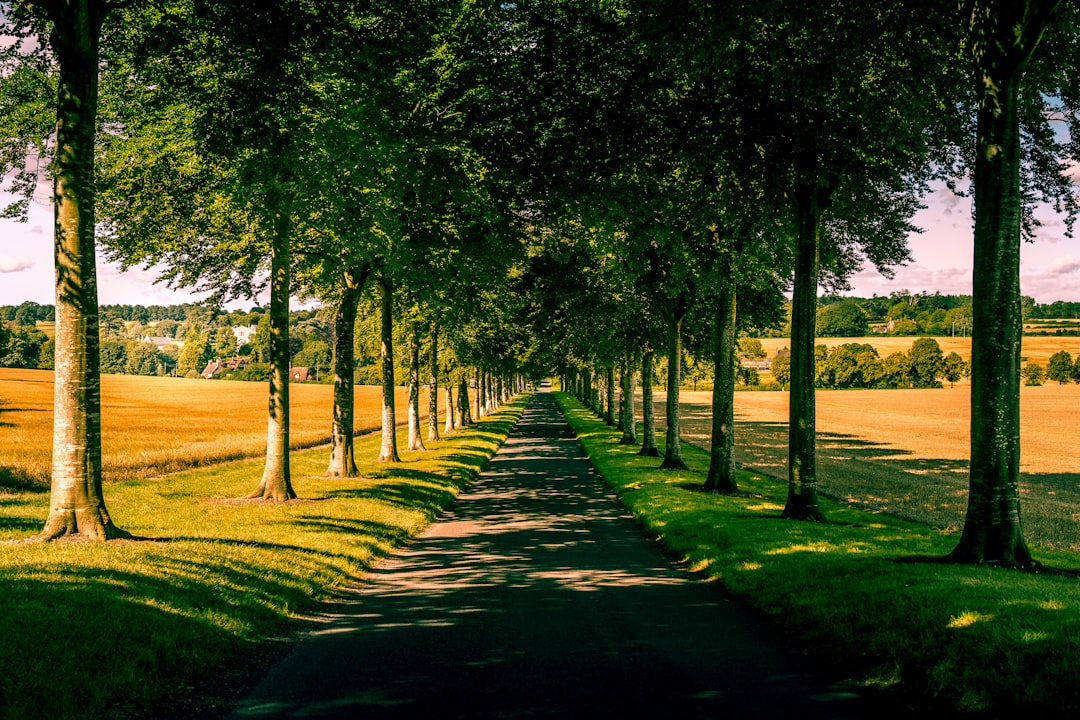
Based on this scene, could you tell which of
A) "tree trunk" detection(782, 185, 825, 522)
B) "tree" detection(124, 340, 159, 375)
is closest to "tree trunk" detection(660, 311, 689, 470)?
"tree trunk" detection(782, 185, 825, 522)

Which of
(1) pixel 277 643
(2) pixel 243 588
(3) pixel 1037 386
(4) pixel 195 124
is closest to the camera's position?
(1) pixel 277 643

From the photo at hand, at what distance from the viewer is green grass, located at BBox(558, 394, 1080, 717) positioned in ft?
18.5

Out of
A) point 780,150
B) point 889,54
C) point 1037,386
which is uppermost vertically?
point 889,54

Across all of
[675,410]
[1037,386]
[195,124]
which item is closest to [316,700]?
[195,124]

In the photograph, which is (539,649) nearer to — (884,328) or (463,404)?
(463,404)

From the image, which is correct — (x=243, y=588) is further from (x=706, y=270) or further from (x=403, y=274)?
(x=706, y=270)

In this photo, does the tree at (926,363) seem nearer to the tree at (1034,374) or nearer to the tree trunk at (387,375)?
the tree at (1034,374)

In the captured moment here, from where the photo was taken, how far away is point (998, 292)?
9.09 m

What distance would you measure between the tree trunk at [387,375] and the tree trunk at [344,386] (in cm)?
265

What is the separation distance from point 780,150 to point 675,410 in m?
13.3

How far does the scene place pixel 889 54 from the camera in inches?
441

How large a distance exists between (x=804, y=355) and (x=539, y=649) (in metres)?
9.65

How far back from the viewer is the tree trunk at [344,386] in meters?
20.3

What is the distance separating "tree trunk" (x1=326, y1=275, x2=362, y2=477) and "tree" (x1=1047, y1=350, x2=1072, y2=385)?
136872 mm
